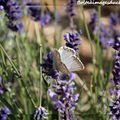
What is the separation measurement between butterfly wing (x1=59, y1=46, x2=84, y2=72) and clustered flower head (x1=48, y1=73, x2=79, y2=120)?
10 centimetres

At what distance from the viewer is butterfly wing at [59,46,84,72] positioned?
1341 millimetres

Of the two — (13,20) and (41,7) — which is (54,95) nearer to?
(13,20)

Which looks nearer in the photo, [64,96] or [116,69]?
[64,96]

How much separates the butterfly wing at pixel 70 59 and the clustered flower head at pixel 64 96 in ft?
0.34

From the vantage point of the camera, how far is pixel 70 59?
1347mm

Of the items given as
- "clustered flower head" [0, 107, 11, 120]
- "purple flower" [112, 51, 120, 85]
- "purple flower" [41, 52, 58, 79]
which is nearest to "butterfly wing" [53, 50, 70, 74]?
"purple flower" [41, 52, 58, 79]

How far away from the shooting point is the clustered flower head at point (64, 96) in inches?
57.2

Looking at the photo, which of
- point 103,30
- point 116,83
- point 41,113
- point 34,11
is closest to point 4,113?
point 41,113

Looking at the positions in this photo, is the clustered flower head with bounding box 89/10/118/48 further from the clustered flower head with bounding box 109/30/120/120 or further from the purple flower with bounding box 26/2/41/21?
the clustered flower head with bounding box 109/30/120/120

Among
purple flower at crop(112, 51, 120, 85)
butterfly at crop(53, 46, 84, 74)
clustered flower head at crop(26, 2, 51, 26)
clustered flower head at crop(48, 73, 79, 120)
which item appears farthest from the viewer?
clustered flower head at crop(26, 2, 51, 26)

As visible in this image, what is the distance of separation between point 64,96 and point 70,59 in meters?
0.17

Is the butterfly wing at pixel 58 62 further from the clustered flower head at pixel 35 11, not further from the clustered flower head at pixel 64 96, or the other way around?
the clustered flower head at pixel 35 11

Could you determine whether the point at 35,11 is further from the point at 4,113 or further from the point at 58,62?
the point at 58,62

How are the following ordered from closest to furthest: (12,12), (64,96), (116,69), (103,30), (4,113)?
(64,96), (116,69), (4,113), (12,12), (103,30)
